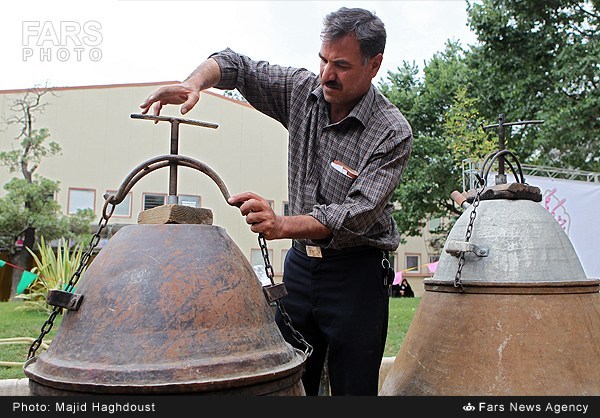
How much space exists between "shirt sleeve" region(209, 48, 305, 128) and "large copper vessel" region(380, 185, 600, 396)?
4.08 feet

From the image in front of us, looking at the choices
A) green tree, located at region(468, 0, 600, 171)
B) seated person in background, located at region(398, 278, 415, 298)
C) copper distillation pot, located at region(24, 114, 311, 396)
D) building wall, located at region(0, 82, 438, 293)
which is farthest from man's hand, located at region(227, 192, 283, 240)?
seated person in background, located at region(398, 278, 415, 298)

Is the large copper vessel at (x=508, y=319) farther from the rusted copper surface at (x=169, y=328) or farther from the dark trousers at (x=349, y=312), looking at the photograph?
the rusted copper surface at (x=169, y=328)

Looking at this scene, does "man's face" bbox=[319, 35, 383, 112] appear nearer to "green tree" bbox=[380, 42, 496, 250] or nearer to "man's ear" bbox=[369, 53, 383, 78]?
"man's ear" bbox=[369, 53, 383, 78]

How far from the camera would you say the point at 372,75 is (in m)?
2.60

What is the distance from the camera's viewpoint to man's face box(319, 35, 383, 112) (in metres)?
2.43

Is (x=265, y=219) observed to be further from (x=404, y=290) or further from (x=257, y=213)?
(x=404, y=290)

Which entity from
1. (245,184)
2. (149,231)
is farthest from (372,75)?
(245,184)

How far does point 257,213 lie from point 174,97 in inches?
25.5

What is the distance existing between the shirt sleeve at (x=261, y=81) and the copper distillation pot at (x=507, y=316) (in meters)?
1.21

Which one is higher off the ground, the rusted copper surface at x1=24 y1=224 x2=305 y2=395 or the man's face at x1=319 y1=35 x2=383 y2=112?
the man's face at x1=319 y1=35 x2=383 y2=112

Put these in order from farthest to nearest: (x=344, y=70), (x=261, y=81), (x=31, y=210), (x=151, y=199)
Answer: (x=151, y=199)
(x=31, y=210)
(x=261, y=81)
(x=344, y=70)

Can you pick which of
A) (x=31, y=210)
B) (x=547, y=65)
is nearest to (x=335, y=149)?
(x=547, y=65)

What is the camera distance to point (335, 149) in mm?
2645

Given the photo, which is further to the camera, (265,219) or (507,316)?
(507,316)
